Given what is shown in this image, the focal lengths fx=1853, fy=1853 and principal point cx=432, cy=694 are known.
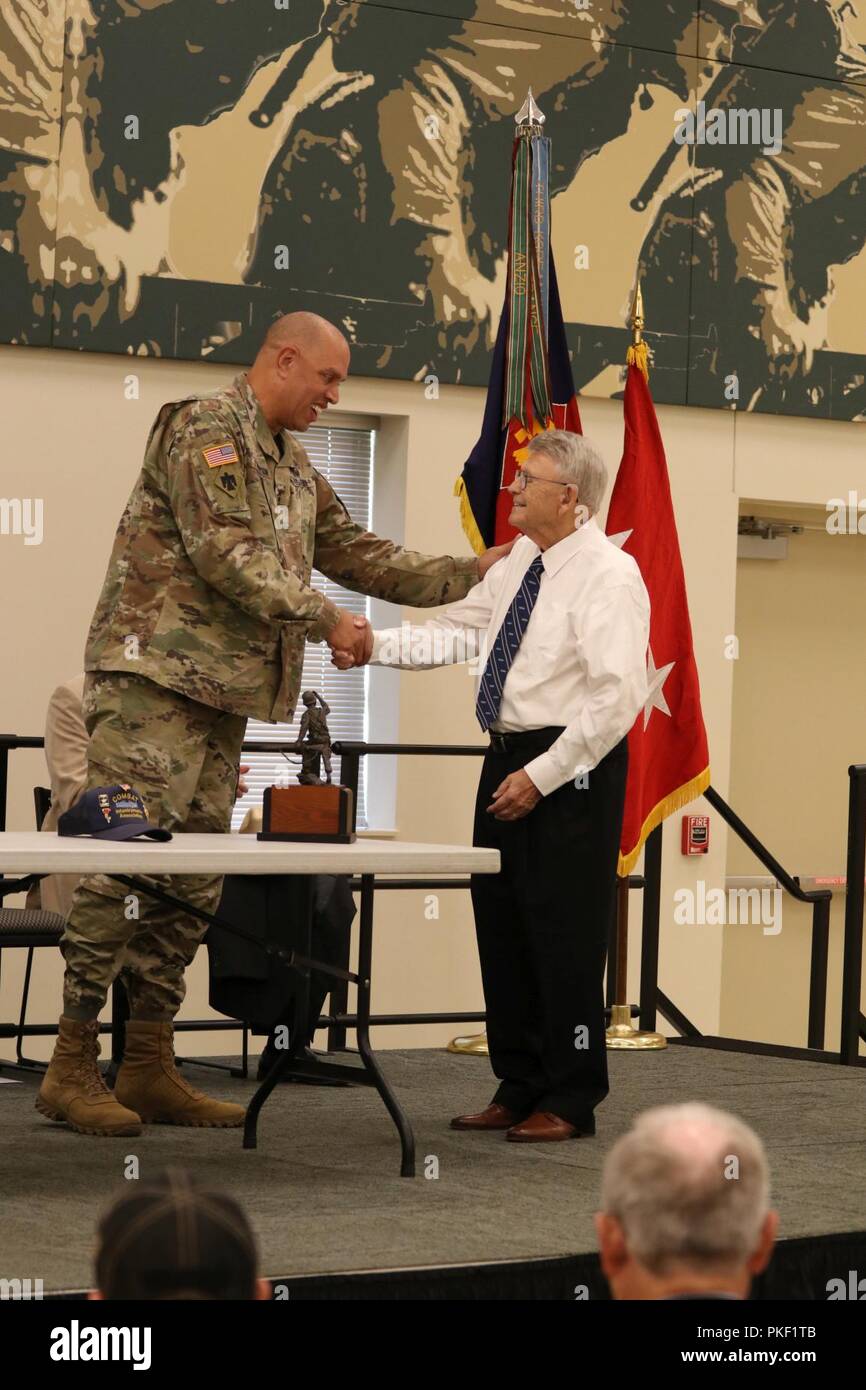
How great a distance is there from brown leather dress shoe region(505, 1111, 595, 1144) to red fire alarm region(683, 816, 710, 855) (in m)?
3.06

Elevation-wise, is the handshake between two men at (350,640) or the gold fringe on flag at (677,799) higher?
the handshake between two men at (350,640)

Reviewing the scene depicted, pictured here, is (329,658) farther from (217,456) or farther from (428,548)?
(217,456)

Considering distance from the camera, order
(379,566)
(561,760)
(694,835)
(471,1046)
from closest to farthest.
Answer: (561,760) < (379,566) < (471,1046) < (694,835)

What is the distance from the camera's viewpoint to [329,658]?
6176 mm

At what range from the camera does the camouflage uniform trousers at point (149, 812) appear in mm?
3322

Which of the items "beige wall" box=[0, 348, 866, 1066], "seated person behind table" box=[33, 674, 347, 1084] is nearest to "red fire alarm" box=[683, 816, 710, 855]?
"beige wall" box=[0, 348, 866, 1066]

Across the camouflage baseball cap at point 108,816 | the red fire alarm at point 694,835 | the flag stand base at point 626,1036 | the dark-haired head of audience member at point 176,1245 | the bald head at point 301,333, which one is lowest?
the flag stand base at point 626,1036

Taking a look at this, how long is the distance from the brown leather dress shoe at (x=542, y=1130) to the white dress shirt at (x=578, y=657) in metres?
0.64

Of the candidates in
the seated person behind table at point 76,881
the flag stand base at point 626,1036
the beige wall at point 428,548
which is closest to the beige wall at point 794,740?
the beige wall at point 428,548

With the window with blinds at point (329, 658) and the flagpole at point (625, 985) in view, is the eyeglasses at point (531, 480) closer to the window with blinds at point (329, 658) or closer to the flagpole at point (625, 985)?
the flagpole at point (625, 985)

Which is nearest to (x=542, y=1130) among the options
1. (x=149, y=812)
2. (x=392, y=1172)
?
(x=392, y=1172)

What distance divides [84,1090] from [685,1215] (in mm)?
2390
